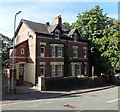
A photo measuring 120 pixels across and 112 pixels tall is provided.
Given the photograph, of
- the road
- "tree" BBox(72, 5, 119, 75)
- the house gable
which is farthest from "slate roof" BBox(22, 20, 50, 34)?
the road

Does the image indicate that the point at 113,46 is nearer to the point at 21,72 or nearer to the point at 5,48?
the point at 21,72

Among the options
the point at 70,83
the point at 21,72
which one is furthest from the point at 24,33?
the point at 70,83

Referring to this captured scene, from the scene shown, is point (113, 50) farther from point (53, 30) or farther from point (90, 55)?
point (53, 30)

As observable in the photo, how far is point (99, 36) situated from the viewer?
117ft

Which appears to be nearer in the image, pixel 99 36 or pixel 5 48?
pixel 99 36

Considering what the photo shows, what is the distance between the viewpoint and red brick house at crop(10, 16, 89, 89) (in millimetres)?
26108

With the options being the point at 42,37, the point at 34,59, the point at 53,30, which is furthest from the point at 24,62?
the point at 53,30

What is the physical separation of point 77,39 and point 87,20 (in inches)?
313

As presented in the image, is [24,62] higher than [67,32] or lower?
lower

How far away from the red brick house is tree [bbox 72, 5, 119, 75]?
491 centimetres

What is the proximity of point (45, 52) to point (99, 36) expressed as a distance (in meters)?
14.5

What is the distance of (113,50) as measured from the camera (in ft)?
99.7

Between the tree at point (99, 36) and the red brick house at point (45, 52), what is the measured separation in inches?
193

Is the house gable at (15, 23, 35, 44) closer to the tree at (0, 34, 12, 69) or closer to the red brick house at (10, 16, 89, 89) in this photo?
the red brick house at (10, 16, 89, 89)
